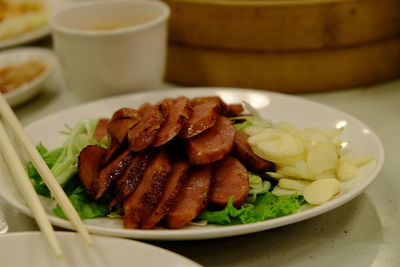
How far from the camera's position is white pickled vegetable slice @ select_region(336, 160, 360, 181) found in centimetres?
121

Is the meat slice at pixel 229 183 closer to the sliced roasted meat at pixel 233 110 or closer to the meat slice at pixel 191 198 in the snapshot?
the meat slice at pixel 191 198

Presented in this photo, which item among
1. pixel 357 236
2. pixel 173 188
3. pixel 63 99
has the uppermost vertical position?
pixel 173 188

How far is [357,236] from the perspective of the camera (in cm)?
119

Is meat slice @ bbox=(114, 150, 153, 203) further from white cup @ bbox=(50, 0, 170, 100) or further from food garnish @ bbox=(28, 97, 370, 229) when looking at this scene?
white cup @ bbox=(50, 0, 170, 100)

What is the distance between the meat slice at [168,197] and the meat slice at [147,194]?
1 centimetres

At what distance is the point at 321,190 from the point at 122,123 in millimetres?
478

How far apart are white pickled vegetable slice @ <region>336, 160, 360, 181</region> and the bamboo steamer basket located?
2.48 ft

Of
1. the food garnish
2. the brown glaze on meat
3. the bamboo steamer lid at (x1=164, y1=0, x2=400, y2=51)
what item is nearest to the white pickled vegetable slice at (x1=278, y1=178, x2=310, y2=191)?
the food garnish

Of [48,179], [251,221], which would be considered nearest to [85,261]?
[48,179]

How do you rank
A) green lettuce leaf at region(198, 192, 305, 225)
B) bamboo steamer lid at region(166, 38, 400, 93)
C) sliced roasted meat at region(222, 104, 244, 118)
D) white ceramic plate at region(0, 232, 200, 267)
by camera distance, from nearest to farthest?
1. white ceramic plate at region(0, 232, 200, 267)
2. green lettuce leaf at region(198, 192, 305, 225)
3. sliced roasted meat at region(222, 104, 244, 118)
4. bamboo steamer lid at region(166, 38, 400, 93)

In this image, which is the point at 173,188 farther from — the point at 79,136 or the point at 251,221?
the point at 79,136

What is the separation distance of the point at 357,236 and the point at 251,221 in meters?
0.26

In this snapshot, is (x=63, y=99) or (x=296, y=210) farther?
(x=63, y=99)

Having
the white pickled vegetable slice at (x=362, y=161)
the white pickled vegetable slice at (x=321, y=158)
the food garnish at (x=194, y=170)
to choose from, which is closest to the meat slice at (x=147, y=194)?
the food garnish at (x=194, y=170)
